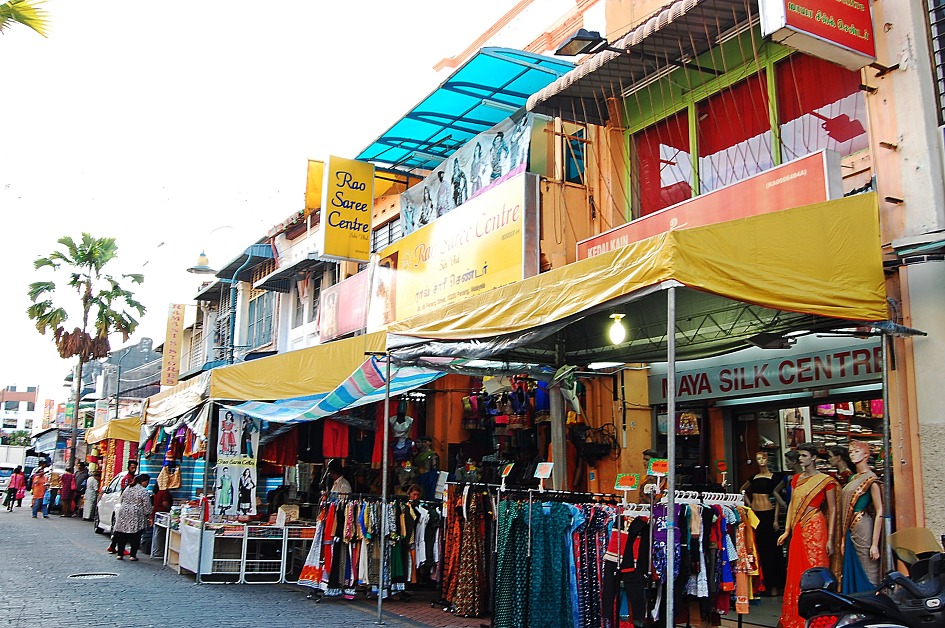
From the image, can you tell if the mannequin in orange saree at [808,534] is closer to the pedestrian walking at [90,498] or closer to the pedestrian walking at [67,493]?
the pedestrian walking at [90,498]

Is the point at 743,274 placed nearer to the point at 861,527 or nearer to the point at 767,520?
the point at 861,527

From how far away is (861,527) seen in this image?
736 centimetres

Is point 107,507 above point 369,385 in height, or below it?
below

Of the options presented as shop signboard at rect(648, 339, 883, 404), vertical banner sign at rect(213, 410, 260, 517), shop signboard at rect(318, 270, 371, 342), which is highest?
shop signboard at rect(318, 270, 371, 342)

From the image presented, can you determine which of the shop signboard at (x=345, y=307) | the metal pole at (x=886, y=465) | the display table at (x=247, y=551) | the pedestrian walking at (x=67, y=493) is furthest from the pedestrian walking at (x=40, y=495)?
the metal pole at (x=886, y=465)

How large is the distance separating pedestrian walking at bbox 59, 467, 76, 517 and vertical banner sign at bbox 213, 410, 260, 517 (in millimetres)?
18527

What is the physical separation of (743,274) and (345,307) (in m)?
14.1

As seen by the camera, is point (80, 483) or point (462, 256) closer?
point (462, 256)

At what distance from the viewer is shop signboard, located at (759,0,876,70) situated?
7.46 m

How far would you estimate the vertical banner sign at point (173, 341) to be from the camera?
35.6 metres

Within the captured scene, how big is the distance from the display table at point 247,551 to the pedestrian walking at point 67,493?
18.3 metres

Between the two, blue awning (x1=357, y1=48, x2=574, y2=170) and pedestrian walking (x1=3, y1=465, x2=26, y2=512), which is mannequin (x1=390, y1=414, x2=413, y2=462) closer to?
blue awning (x1=357, y1=48, x2=574, y2=170)

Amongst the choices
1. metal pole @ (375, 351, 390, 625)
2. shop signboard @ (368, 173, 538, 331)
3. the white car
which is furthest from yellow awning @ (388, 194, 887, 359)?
the white car

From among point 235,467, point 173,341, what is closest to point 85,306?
point 173,341
